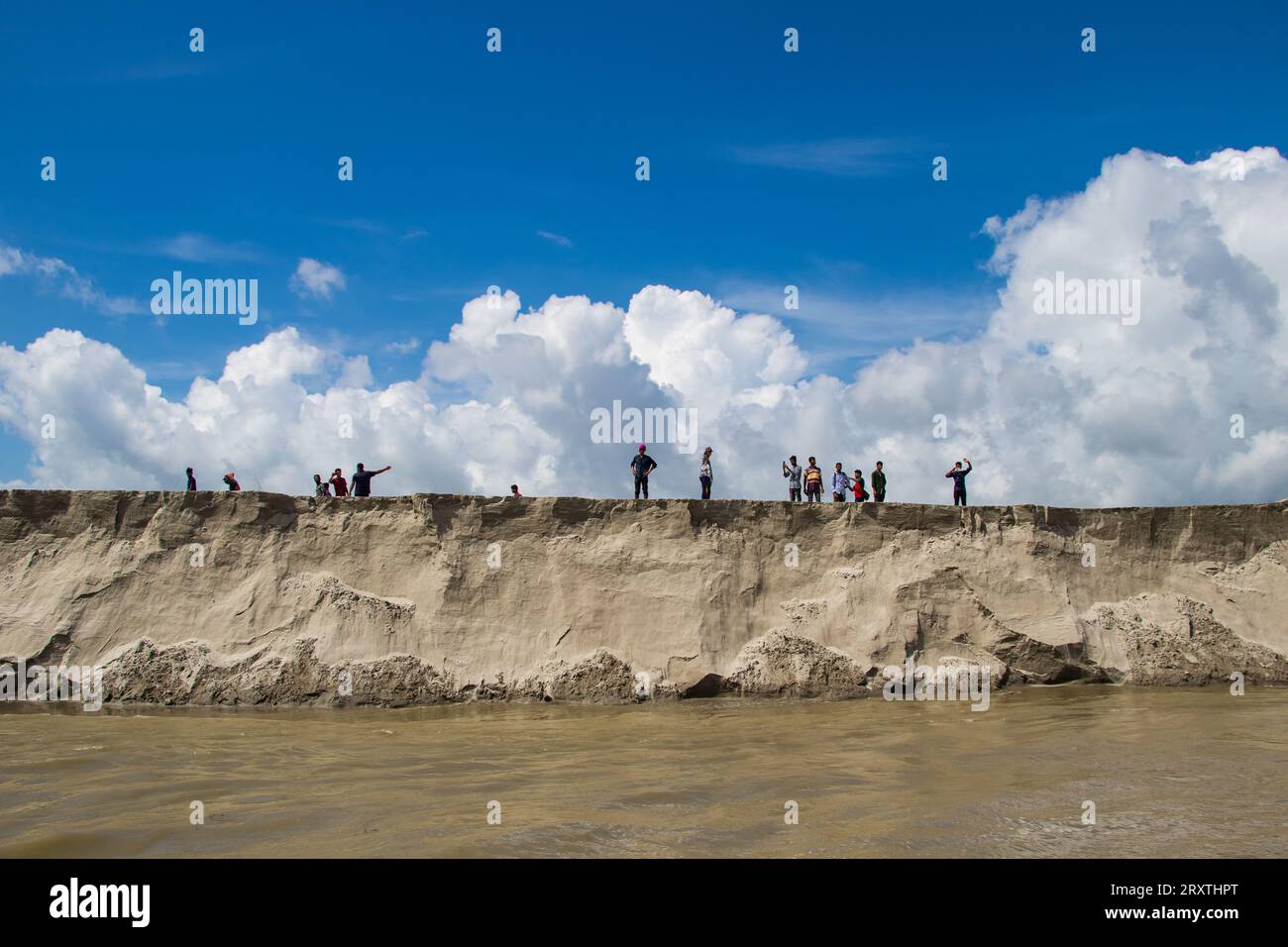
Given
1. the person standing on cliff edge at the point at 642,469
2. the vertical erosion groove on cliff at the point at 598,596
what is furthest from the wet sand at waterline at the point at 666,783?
the person standing on cliff edge at the point at 642,469

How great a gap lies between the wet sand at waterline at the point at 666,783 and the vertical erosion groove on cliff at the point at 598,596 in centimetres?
110

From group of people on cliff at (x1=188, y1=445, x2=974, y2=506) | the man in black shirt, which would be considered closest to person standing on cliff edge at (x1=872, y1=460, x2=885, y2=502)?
group of people on cliff at (x1=188, y1=445, x2=974, y2=506)

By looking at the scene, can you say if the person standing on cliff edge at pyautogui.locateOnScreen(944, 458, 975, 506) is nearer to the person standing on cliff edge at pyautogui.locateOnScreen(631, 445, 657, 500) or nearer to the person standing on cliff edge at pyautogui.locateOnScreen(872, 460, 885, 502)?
the person standing on cliff edge at pyautogui.locateOnScreen(872, 460, 885, 502)

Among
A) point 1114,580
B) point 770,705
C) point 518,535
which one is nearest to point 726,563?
point 770,705

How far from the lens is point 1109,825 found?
530 cm

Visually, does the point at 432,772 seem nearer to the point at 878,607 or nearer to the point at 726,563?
the point at 726,563

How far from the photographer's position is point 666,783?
6965mm

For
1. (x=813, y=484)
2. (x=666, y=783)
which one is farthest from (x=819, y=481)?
(x=666, y=783)

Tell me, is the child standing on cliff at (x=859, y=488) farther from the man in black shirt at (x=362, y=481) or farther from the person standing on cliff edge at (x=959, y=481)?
the man in black shirt at (x=362, y=481)

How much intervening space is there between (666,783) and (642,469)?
7.74m

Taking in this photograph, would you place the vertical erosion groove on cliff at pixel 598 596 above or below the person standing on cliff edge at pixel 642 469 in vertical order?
below

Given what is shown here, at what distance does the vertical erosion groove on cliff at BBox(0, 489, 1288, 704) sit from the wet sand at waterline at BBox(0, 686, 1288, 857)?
1.10 meters

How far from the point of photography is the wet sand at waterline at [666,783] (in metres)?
5.18

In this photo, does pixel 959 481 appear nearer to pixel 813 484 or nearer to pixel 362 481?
pixel 813 484
